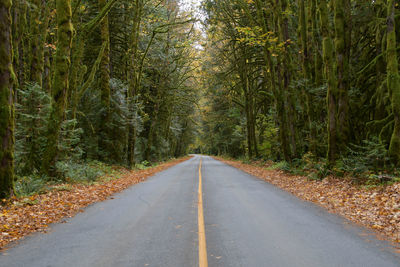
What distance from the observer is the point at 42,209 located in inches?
294

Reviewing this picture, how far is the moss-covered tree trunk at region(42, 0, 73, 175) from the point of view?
11.0 m

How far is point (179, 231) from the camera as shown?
5.76 meters

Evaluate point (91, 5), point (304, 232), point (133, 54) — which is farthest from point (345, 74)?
point (91, 5)

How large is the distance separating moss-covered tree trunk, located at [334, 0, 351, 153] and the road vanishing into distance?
203 inches

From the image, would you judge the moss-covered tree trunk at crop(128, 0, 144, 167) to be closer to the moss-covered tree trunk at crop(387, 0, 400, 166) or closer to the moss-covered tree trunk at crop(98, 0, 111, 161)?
the moss-covered tree trunk at crop(98, 0, 111, 161)

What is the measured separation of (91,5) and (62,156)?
12.0m

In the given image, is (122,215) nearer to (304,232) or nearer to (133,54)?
(304,232)

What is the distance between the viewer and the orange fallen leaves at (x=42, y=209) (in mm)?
5848

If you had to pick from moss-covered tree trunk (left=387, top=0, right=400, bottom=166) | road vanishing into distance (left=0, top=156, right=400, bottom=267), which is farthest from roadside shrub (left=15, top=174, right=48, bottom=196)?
moss-covered tree trunk (left=387, top=0, right=400, bottom=166)

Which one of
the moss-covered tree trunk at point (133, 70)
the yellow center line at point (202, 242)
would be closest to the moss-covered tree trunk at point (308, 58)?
the yellow center line at point (202, 242)

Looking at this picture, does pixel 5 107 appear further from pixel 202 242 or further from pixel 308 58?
pixel 308 58

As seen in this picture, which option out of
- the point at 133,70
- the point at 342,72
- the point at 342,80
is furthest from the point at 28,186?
the point at 133,70

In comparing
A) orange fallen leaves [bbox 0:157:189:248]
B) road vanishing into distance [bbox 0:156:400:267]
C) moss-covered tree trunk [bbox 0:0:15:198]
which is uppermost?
moss-covered tree trunk [bbox 0:0:15:198]

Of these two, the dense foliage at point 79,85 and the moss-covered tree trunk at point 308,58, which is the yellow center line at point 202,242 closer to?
the dense foliage at point 79,85
